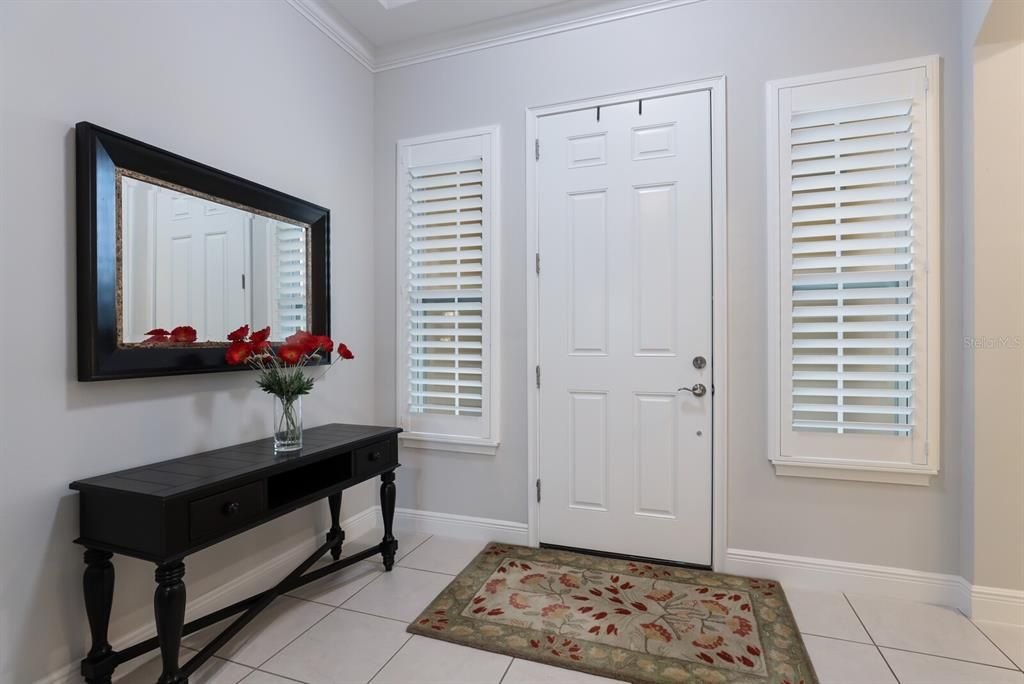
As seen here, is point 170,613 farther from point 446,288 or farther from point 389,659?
point 446,288

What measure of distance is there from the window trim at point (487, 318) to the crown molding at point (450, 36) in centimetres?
48

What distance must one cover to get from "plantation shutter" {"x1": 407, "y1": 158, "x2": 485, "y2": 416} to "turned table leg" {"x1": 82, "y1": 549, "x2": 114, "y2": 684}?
163 cm

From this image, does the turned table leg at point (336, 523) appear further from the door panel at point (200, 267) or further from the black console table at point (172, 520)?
the door panel at point (200, 267)

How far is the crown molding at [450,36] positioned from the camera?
2578 mm

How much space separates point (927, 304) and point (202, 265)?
3.07 meters

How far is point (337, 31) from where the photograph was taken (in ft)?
9.17

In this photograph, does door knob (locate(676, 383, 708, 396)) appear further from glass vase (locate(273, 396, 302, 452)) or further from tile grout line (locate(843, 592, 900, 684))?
glass vase (locate(273, 396, 302, 452))

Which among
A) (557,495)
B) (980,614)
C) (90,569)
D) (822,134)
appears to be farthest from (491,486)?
(822,134)

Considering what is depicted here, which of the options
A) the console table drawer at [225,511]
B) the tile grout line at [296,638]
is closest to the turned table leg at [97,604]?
the console table drawer at [225,511]

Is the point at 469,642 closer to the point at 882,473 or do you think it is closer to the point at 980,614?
the point at 882,473

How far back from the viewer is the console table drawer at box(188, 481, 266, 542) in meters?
1.56

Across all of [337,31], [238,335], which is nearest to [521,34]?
[337,31]

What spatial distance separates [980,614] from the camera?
207 centimetres

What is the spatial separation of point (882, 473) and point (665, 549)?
1.04 metres
